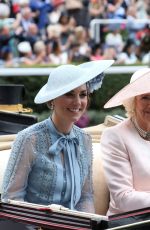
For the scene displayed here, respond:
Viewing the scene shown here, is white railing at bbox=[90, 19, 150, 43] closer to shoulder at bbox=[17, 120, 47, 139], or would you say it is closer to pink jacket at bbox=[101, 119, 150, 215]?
pink jacket at bbox=[101, 119, 150, 215]

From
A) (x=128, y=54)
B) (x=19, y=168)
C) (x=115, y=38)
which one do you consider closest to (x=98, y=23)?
(x=115, y=38)

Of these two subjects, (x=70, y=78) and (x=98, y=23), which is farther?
(x=98, y=23)

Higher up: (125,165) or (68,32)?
(68,32)

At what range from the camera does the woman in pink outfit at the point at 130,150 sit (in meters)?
2.95

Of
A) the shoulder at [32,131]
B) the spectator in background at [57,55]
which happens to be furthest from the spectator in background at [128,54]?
the shoulder at [32,131]

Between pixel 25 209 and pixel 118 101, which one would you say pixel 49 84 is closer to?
pixel 118 101

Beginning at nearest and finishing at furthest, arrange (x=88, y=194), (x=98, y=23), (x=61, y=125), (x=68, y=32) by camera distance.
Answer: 1. (x=61, y=125)
2. (x=88, y=194)
3. (x=68, y=32)
4. (x=98, y=23)

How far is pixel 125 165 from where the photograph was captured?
117 inches

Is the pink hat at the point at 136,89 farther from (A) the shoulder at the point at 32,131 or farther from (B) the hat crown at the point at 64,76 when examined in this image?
(A) the shoulder at the point at 32,131

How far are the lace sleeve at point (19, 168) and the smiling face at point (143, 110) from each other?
554mm

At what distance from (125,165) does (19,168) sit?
1.58ft

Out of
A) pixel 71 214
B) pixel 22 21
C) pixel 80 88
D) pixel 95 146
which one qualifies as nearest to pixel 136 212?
pixel 71 214

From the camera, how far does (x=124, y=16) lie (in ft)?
34.9

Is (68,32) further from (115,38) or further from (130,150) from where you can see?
(130,150)
